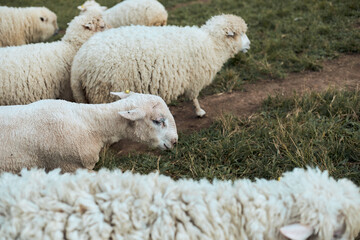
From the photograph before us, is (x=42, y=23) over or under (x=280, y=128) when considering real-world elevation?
under

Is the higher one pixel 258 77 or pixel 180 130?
pixel 258 77

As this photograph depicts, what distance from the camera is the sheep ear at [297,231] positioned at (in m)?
1.83

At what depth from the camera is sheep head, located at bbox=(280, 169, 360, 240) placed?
6.18 feet

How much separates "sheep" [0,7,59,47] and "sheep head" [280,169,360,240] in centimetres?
693

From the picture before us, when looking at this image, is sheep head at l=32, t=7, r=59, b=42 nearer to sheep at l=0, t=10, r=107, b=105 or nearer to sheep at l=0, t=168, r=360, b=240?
sheep at l=0, t=10, r=107, b=105

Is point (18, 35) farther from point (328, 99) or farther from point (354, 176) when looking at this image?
point (354, 176)

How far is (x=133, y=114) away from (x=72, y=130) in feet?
1.94

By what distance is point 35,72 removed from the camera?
4.36 metres

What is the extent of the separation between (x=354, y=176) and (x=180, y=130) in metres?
2.34

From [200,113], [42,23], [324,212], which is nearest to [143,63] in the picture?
[200,113]

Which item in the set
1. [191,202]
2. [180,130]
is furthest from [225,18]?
[191,202]

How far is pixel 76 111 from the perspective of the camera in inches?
131

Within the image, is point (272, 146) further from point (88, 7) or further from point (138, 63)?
point (88, 7)

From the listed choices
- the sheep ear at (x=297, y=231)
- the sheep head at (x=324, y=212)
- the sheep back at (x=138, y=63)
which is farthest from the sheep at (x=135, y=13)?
the sheep ear at (x=297, y=231)
